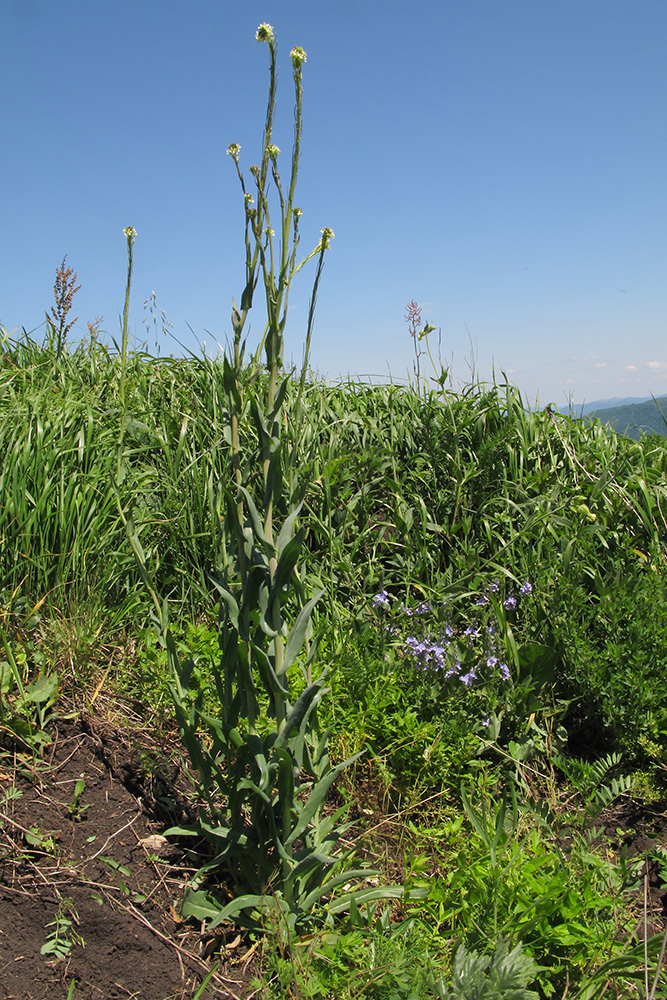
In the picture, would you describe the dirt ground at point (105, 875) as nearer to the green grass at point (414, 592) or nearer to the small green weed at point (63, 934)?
the small green weed at point (63, 934)

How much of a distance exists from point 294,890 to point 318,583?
1586 mm

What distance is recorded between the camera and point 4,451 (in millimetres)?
3213

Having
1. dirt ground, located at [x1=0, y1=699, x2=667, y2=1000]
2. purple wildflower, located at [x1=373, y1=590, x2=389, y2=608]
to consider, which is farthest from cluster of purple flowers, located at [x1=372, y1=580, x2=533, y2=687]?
dirt ground, located at [x1=0, y1=699, x2=667, y2=1000]

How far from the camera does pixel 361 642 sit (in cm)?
284

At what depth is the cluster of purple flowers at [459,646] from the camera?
271 cm

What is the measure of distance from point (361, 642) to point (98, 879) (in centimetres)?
129

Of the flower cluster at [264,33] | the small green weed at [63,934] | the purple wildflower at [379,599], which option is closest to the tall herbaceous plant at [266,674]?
the flower cluster at [264,33]

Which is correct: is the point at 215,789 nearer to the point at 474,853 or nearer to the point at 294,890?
the point at 294,890

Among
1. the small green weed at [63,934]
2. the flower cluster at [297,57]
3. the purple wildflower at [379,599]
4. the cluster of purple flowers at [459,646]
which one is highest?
the flower cluster at [297,57]

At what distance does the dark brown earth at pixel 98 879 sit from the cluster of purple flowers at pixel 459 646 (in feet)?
3.38

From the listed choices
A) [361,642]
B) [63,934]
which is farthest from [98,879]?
[361,642]

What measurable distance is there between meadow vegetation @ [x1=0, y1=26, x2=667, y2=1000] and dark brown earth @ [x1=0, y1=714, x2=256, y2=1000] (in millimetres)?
98

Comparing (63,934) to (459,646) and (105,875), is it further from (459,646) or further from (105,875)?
(459,646)

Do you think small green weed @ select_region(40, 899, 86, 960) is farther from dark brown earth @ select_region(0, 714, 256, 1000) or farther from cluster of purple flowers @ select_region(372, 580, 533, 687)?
cluster of purple flowers @ select_region(372, 580, 533, 687)
